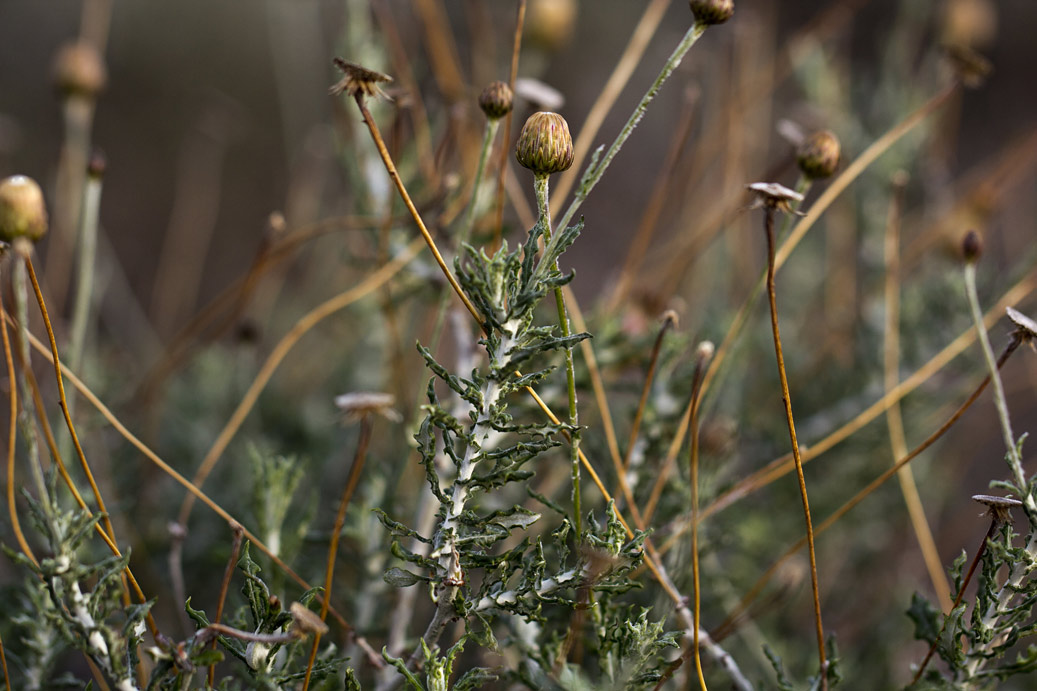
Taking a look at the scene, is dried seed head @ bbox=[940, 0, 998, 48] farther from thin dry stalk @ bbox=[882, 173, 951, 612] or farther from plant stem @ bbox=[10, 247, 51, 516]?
plant stem @ bbox=[10, 247, 51, 516]

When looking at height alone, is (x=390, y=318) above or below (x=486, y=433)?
above

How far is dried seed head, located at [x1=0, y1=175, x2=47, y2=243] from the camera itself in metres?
0.47

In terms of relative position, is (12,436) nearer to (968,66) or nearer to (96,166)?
(96,166)

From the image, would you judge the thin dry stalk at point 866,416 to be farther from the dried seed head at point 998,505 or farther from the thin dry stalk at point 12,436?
the thin dry stalk at point 12,436

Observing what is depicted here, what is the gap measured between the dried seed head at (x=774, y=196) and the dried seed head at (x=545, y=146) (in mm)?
137

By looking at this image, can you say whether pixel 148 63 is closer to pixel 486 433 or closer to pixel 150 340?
pixel 150 340

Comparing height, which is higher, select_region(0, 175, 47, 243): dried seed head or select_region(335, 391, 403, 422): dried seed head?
select_region(0, 175, 47, 243): dried seed head

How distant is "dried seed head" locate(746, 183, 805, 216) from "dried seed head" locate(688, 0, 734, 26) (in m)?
0.12

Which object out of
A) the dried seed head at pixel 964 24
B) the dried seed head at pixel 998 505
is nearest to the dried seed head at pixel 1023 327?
the dried seed head at pixel 998 505

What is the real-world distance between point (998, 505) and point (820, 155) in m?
0.32

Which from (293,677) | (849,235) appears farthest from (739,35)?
(293,677)

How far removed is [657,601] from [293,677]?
0.36 m

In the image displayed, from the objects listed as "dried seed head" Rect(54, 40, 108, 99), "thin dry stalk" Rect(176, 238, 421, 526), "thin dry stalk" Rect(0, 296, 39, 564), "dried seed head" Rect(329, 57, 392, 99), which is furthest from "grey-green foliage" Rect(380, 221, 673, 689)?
"dried seed head" Rect(54, 40, 108, 99)

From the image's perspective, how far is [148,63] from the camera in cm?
285
